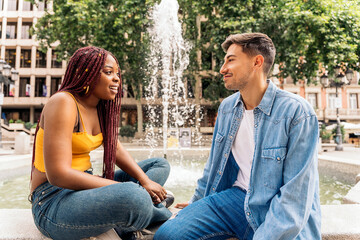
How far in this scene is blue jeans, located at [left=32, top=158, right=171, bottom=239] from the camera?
1.45 meters

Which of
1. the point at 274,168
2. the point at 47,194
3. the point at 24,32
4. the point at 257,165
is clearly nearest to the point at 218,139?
the point at 257,165

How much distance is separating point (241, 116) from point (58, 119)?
49.4 inches

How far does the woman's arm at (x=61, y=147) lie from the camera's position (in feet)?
4.89

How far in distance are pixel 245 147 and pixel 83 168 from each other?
1.17 meters

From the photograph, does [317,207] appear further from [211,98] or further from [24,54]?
[24,54]

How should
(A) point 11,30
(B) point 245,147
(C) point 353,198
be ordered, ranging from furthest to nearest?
(A) point 11,30, (C) point 353,198, (B) point 245,147

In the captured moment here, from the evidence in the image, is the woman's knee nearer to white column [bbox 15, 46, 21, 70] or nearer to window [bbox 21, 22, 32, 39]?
white column [bbox 15, 46, 21, 70]

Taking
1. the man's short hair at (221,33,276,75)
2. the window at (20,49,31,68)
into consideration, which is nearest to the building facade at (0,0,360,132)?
the window at (20,49,31,68)

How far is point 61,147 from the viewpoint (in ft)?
4.91

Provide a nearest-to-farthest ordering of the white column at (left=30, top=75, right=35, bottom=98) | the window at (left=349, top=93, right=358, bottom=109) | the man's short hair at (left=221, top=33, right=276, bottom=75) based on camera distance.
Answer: the man's short hair at (left=221, top=33, right=276, bottom=75) < the white column at (left=30, top=75, right=35, bottom=98) < the window at (left=349, top=93, right=358, bottom=109)

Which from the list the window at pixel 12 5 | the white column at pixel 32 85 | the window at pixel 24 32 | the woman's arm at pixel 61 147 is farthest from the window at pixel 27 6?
the woman's arm at pixel 61 147

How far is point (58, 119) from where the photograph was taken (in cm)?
152

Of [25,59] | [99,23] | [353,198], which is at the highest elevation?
[25,59]

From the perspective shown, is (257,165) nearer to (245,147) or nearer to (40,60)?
(245,147)
